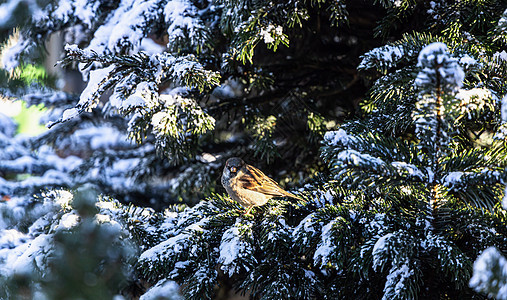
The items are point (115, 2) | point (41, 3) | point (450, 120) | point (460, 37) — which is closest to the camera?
point (450, 120)

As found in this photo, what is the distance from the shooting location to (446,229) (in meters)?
1.21

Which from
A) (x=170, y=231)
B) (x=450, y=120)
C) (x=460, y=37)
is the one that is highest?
(x=460, y=37)

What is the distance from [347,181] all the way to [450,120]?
0.28 meters

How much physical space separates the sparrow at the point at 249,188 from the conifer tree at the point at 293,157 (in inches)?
2.0

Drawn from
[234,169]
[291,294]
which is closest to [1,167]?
[234,169]

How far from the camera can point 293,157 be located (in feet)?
8.03

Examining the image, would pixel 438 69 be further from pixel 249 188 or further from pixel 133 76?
pixel 133 76

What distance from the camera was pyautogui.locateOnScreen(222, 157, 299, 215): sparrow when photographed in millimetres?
1688

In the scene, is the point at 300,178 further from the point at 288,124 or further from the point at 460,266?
the point at 460,266

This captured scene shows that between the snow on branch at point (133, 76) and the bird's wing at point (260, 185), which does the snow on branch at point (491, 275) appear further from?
the snow on branch at point (133, 76)

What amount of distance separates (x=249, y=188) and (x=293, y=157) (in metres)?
0.78


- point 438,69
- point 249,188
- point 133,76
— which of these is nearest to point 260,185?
point 249,188

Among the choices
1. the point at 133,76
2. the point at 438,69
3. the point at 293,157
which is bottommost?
the point at 133,76

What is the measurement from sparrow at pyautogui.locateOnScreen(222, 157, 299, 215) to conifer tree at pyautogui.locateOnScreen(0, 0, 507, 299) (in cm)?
5
